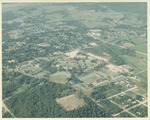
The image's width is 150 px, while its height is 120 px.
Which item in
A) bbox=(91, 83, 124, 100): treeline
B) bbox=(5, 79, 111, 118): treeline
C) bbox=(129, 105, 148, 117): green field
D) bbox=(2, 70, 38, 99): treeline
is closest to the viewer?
bbox=(5, 79, 111, 118): treeline

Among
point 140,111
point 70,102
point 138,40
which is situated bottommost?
point 138,40

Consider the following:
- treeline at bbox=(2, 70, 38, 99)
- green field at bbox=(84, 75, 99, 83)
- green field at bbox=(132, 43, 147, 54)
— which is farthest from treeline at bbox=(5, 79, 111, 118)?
green field at bbox=(132, 43, 147, 54)

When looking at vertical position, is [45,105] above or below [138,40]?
above

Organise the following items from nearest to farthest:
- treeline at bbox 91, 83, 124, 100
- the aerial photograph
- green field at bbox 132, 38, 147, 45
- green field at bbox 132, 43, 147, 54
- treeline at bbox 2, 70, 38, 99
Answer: the aerial photograph
treeline at bbox 91, 83, 124, 100
treeline at bbox 2, 70, 38, 99
green field at bbox 132, 43, 147, 54
green field at bbox 132, 38, 147, 45

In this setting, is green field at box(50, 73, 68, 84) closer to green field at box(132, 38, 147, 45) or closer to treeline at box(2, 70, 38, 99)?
treeline at box(2, 70, 38, 99)

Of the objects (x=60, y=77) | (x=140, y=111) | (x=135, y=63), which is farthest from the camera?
(x=135, y=63)

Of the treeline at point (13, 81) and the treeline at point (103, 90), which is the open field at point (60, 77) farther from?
the treeline at point (103, 90)

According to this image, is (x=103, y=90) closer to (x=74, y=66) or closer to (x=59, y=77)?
(x=59, y=77)

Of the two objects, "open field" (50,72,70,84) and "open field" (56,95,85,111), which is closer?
"open field" (56,95,85,111)

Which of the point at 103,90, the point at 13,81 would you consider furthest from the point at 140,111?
the point at 13,81
